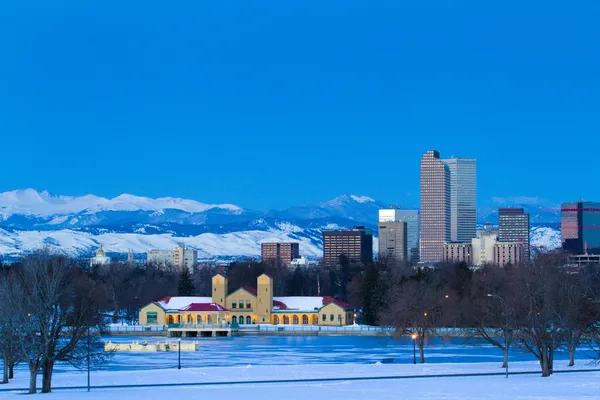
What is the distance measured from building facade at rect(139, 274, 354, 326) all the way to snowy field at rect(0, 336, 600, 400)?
33.3 metres

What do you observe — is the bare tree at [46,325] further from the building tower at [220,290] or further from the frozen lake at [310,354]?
the building tower at [220,290]

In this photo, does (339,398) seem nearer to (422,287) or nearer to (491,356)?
(491,356)

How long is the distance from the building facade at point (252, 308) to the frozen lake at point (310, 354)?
21.5m

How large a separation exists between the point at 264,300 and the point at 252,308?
77.6 inches

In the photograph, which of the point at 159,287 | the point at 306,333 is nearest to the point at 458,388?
the point at 306,333

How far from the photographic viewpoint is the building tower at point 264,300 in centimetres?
14188

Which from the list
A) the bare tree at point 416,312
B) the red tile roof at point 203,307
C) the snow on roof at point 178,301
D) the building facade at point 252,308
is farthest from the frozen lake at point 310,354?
the snow on roof at point 178,301

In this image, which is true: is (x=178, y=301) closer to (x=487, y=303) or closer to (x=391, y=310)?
(x=391, y=310)

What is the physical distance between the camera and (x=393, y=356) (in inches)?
3543

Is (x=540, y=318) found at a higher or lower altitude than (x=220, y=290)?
lower

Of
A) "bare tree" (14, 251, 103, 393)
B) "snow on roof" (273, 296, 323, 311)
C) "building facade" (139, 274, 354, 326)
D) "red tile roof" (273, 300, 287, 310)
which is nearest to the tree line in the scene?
"bare tree" (14, 251, 103, 393)

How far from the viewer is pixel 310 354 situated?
305ft

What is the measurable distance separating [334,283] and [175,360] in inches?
4063

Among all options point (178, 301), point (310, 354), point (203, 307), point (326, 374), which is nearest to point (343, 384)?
point (326, 374)
